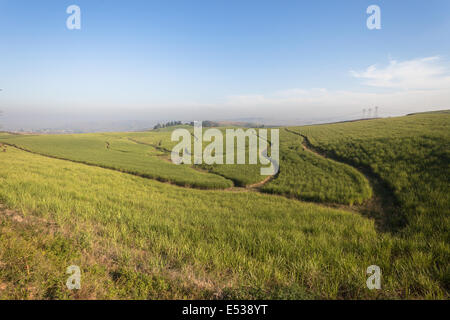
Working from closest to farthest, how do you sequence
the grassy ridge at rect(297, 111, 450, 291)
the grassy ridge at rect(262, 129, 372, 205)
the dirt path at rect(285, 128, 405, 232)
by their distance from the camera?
the grassy ridge at rect(297, 111, 450, 291) → the dirt path at rect(285, 128, 405, 232) → the grassy ridge at rect(262, 129, 372, 205)

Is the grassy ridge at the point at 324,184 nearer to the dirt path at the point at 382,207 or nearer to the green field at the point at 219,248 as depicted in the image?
the dirt path at the point at 382,207

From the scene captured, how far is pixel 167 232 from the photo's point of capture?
5230mm

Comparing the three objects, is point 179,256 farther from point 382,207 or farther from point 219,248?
point 382,207

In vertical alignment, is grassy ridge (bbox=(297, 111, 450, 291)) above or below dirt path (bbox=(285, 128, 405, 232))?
above

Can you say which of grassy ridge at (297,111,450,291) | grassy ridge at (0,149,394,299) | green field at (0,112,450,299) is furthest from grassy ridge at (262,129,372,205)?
grassy ridge at (0,149,394,299)

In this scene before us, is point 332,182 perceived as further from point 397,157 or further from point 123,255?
point 123,255

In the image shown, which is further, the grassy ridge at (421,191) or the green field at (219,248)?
the grassy ridge at (421,191)

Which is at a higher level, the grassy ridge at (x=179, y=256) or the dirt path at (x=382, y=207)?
the grassy ridge at (x=179, y=256)

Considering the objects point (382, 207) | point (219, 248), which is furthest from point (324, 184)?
point (219, 248)

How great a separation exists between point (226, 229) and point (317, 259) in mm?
2714

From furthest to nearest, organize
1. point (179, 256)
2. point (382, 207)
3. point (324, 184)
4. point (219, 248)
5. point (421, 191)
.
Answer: point (324, 184) → point (382, 207) → point (421, 191) → point (219, 248) → point (179, 256)

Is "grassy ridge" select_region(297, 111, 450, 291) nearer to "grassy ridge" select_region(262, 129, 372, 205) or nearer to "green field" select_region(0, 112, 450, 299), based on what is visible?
"green field" select_region(0, 112, 450, 299)

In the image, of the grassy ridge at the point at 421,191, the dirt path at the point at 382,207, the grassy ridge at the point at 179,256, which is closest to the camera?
the grassy ridge at the point at 179,256

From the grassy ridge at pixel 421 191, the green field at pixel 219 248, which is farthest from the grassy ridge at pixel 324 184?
the grassy ridge at pixel 421 191
